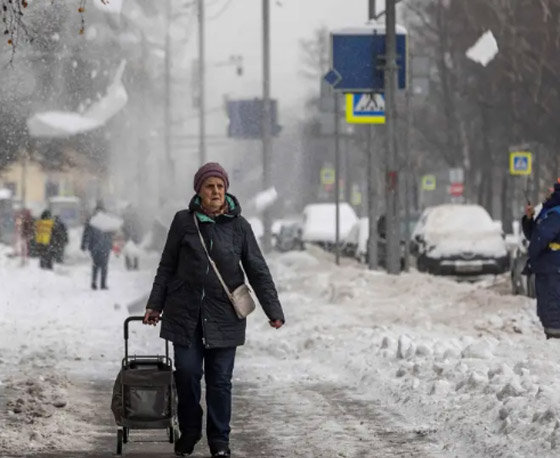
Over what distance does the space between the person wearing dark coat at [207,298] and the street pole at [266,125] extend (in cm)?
3399

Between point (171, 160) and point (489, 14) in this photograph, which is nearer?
point (489, 14)

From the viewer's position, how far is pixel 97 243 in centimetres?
3095

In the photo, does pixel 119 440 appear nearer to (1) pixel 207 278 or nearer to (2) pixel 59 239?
(1) pixel 207 278

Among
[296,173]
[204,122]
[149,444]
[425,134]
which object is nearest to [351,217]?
[204,122]

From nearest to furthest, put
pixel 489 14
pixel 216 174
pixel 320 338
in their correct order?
pixel 216 174 < pixel 320 338 < pixel 489 14

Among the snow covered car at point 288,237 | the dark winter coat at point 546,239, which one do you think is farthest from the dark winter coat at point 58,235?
the dark winter coat at point 546,239

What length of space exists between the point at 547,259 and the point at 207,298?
6.38 metres

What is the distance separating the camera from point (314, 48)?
92750mm

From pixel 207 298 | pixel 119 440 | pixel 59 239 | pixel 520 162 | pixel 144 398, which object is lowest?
pixel 59 239

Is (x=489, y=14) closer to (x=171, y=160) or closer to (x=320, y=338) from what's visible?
(x=171, y=160)

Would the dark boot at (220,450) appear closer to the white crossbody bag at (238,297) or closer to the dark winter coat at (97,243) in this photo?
the white crossbody bag at (238,297)

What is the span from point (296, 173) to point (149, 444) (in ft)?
217

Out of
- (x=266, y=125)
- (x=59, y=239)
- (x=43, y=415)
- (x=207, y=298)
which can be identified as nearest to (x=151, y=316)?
(x=207, y=298)

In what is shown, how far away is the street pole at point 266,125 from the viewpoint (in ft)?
144
